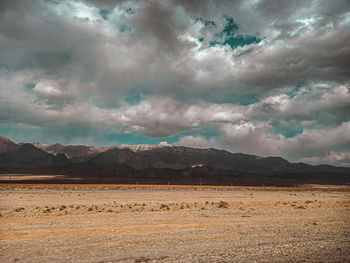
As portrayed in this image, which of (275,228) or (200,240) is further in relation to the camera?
(275,228)

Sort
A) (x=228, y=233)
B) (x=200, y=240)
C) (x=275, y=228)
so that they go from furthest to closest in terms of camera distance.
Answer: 1. (x=275, y=228)
2. (x=228, y=233)
3. (x=200, y=240)

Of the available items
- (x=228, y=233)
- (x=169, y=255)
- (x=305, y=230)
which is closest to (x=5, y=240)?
(x=169, y=255)

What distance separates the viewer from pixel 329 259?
8305mm

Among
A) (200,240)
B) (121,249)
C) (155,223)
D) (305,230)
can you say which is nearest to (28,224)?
(155,223)

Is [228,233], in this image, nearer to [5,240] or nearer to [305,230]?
[305,230]

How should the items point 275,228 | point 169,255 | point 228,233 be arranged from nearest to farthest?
point 169,255 < point 228,233 < point 275,228

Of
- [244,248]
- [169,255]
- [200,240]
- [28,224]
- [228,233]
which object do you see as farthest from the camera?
[28,224]

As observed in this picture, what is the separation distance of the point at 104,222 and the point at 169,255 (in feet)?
29.2

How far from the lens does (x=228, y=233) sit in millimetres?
13562

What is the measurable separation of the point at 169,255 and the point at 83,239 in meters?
4.83

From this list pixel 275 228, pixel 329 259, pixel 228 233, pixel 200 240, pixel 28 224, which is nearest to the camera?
pixel 329 259

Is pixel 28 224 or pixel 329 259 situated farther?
pixel 28 224

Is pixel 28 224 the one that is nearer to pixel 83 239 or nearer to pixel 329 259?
pixel 83 239

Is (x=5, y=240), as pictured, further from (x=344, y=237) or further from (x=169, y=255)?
(x=344, y=237)
